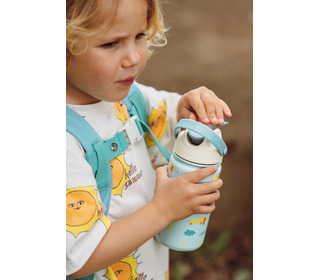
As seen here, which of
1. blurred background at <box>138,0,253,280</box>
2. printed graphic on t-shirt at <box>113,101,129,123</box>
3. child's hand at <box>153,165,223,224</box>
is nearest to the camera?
child's hand at <box>153,165,223,224</box>

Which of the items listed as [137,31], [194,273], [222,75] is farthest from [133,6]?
[222,75]

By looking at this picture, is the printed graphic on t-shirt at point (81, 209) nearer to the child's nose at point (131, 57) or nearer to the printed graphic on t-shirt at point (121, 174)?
the printed graphic on t-shirt at point (121, 174)

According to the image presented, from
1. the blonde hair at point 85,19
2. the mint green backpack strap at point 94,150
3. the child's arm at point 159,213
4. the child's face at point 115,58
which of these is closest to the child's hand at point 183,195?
the child's arm at point 159,213

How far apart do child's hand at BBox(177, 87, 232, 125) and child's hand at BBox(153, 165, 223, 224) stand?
15cm

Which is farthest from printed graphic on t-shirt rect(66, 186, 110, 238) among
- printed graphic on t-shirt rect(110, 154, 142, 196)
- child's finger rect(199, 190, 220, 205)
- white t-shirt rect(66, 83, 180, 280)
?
child's finger rect(199, 190, 220, 205)

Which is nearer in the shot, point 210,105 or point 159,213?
point 159,213

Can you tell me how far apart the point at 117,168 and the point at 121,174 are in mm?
19

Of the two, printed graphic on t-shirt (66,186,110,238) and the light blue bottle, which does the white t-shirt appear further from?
the light blue bottle

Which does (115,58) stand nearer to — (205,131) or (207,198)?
(205,131)

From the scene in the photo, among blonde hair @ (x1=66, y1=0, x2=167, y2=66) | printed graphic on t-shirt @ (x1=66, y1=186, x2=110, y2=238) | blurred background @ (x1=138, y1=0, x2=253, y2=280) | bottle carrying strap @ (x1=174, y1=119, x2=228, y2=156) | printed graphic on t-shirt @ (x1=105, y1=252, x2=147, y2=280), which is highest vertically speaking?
blonde hair @ (x1=66, y1=0, x2=167, y2=66)

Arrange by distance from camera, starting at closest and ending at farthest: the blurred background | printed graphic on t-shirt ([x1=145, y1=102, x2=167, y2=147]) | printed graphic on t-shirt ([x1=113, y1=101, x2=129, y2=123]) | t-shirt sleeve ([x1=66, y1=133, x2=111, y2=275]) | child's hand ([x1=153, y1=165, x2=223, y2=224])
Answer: t-shirt sleeve ([x1=66, y1=133, x2=111, y2=275]) → child's hand ([x1=153, y1=165, x2=223, y2=224]) → printed graphic on t-shirt ([x1=113, y1=101, x2=129, y2=123]) → printed graphic on t-shirt ([x1=145, y1=102, x2=167, y2=147]) → the blurred background

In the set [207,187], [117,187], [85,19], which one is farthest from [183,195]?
[85,19]

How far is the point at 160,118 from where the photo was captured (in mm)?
1112

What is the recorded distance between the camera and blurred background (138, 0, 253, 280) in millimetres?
2168
